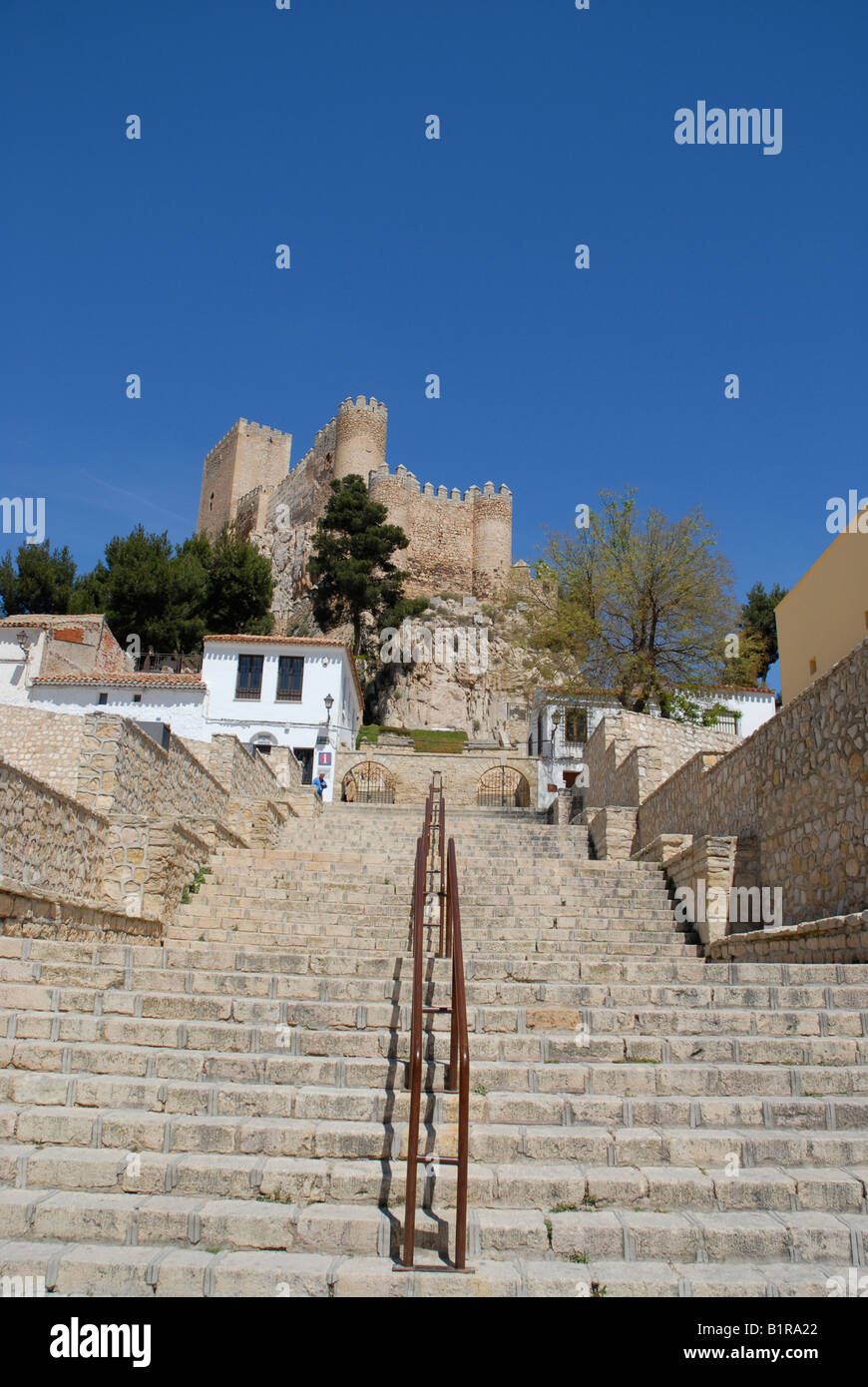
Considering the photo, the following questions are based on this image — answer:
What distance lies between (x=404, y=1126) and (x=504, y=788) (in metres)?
24.4

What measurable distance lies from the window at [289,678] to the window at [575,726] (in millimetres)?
8174

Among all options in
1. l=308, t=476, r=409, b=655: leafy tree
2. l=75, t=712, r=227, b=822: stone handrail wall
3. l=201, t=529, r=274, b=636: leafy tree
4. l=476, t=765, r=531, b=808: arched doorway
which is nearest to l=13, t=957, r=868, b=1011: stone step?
l=75, t=712, r=227, b=822: stone handrail wall

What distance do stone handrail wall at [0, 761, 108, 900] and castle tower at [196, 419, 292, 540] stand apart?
47823 mm

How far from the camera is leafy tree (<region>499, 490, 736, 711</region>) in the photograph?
21.7 metres

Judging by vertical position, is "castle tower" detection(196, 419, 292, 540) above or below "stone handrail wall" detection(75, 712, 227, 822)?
above

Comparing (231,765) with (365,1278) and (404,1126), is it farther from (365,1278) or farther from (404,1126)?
(365,1278)

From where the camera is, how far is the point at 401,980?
5.29m

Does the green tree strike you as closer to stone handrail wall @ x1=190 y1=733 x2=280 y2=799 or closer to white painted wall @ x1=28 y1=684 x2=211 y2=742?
white painted wall @ x1=28 y1=684 x2=211 y2=742

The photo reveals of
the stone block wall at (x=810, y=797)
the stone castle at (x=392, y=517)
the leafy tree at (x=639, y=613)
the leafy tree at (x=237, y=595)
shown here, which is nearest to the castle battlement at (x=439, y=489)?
the stone castle at (x=392, y=517)

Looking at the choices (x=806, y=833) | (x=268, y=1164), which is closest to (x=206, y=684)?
(x=806, y=833)

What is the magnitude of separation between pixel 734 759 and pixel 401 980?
633cm

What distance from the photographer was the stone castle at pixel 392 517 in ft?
152

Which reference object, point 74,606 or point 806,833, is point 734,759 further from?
point 74,606

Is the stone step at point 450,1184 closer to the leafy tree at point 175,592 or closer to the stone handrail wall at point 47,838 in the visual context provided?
the stone handrail wall at point 47,838
